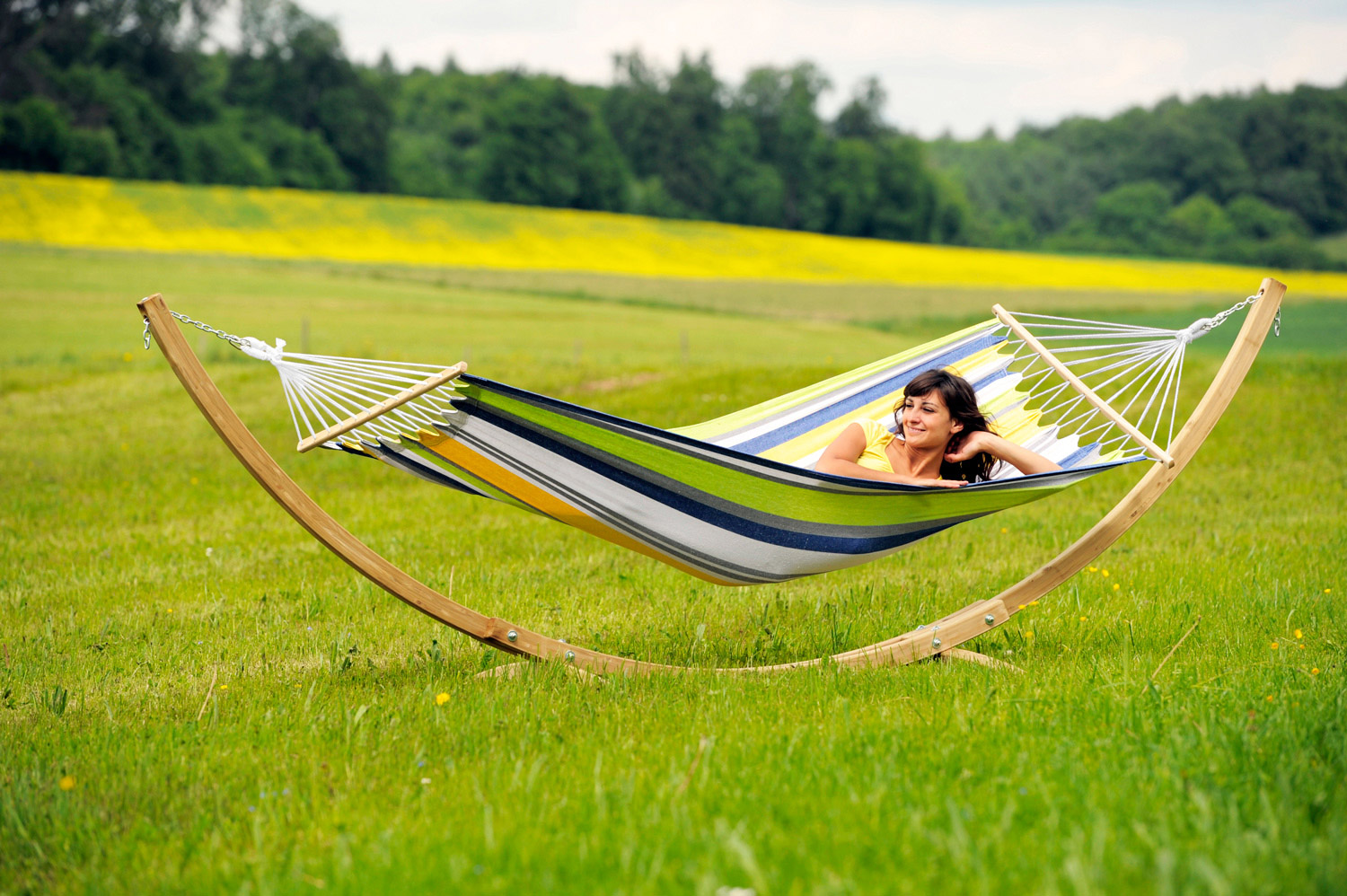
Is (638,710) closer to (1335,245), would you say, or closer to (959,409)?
(959,409)

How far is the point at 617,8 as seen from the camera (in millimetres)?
18719

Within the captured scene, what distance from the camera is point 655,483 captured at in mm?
2547

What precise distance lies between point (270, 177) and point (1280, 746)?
1437 inches

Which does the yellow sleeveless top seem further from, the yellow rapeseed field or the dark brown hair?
the yellow rapeseed field

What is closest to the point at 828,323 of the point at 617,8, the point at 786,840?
the point at 617,8

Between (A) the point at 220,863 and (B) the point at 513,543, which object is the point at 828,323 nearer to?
(B) the point at 513,543

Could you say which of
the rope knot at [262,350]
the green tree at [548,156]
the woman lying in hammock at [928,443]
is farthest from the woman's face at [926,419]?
the green tree at [548,156]

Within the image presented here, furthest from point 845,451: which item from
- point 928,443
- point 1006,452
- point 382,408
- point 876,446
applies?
point 382,408

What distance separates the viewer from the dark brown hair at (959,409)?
3.24 meters

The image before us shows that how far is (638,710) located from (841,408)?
53.5 inches

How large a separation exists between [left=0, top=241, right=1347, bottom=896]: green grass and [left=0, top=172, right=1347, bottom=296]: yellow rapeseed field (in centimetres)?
2257

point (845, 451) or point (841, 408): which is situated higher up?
point (841, 408)

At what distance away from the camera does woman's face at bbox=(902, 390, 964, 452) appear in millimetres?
3234

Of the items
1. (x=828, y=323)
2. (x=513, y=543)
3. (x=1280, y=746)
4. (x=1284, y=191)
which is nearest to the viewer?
(x=1280, y=746)
